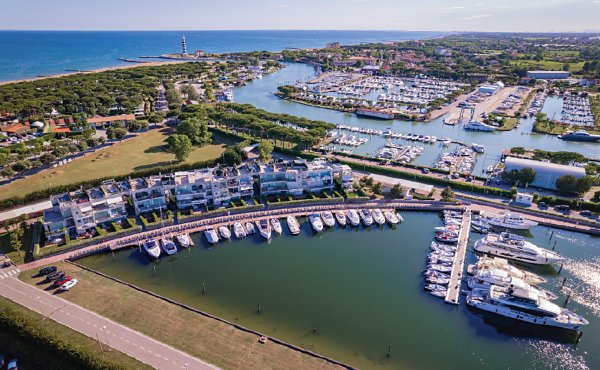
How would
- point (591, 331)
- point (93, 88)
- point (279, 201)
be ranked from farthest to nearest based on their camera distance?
point (93, 88)
point (279, 201)
point (591, 331)

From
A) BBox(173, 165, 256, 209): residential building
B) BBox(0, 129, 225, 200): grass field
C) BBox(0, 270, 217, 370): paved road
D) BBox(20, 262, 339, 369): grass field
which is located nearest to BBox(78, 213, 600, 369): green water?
BBox(20, 262, 339, 369): grass field

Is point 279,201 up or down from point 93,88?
down

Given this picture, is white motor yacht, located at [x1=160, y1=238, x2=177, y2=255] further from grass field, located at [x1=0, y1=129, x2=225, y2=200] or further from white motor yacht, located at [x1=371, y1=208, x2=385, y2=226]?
white motor yacht, located at [x1=371, y1=208, x2=385, y2=226]

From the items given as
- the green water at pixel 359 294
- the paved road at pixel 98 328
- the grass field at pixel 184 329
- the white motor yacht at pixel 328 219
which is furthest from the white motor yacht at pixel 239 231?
the paved road at pixel 98 328

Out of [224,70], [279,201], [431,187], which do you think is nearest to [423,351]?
[279,201]

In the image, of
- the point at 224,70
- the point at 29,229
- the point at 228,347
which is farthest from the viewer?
the point at 224,70

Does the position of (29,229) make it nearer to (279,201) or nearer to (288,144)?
(279,201)

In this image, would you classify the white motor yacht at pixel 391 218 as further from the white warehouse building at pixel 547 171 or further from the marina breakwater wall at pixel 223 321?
the white warehouse building at pixel 547 171
